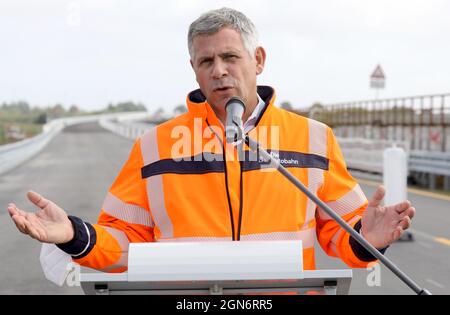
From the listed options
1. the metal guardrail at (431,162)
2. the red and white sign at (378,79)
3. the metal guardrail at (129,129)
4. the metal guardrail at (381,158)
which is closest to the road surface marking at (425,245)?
the metal guardrail at (381,158)

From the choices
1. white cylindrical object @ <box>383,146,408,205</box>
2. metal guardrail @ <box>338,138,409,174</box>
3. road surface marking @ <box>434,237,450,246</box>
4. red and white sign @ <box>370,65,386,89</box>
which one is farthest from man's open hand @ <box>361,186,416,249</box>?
red and white sign @ <box>370,65,386,89</box>

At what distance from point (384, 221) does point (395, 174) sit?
24.0 ft

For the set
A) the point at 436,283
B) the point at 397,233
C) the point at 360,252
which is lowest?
the point at 436,283

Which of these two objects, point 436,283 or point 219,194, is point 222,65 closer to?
point 219,194

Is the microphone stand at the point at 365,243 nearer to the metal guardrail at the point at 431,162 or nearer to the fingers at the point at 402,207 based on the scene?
the fingers at the point at 402,207

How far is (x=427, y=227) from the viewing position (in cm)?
1105

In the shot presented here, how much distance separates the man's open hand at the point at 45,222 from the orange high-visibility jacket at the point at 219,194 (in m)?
0.09

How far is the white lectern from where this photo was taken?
73.2 inches

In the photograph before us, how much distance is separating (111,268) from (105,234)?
162 millimetres

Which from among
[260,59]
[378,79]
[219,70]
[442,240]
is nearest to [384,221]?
[219,70]

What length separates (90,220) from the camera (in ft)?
37.6

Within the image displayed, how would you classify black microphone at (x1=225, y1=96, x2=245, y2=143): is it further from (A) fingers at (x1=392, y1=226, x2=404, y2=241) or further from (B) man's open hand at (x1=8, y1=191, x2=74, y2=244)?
(B) man's open hand at (x1=8, y1=191, x2=74, y2=244)

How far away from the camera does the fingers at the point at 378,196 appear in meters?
2.24
